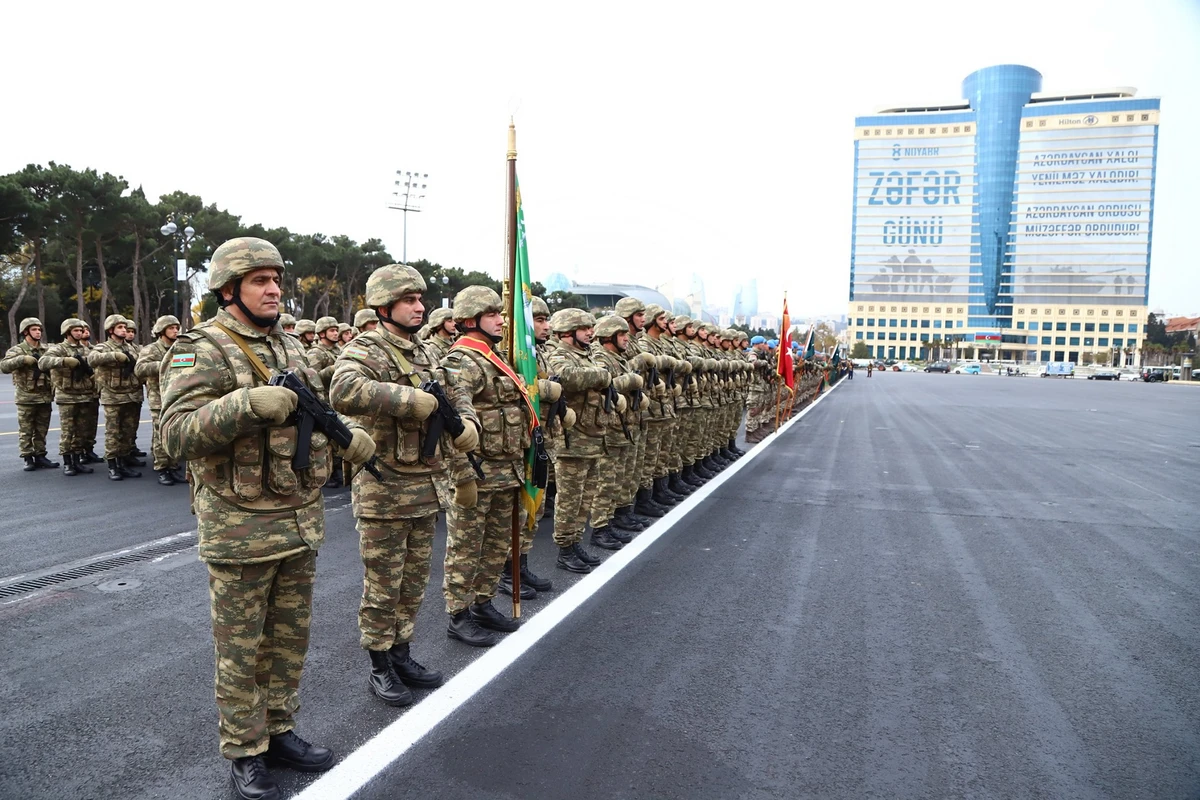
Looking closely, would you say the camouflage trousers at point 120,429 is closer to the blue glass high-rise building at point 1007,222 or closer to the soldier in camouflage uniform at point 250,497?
the soldier in camouflage uniform at point 250,497

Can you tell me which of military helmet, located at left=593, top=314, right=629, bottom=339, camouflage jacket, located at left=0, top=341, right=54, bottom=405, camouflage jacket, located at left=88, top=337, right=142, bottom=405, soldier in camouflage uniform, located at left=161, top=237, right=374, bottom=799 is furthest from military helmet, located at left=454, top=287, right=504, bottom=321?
camouflage jacket, located at left=0, top=341, right=54, bottom=405

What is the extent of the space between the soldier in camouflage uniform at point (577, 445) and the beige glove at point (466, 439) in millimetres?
2137

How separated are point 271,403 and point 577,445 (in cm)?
344

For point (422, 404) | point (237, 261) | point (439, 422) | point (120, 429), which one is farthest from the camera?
point (120, 429)

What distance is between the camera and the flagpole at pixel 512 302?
4.56m

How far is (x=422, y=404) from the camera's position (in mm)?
3461

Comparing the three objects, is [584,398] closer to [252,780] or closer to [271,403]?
[271,403]

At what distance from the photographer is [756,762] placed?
3.14 metres

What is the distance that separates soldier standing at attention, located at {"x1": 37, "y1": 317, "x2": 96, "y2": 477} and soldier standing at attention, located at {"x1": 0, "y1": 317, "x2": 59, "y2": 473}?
117 millimetres

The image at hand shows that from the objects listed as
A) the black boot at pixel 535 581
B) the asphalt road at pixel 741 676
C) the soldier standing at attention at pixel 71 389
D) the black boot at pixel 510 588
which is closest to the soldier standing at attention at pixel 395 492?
the asphalt road at pixel 741 676

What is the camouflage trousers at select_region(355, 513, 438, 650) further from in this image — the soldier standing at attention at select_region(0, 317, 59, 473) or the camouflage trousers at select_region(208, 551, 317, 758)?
the soldier standing at attention at select_region(0, 317, 59, 473)

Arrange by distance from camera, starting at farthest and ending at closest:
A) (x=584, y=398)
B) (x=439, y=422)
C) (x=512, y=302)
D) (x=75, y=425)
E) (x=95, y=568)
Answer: (x=75, y=425) < (x=584, y=398) < (x=95, y=568) < (x=512, y=302) < (x=439, y=422)

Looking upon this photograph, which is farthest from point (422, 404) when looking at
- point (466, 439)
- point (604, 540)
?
point (604, 540)

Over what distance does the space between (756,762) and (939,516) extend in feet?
18.5
